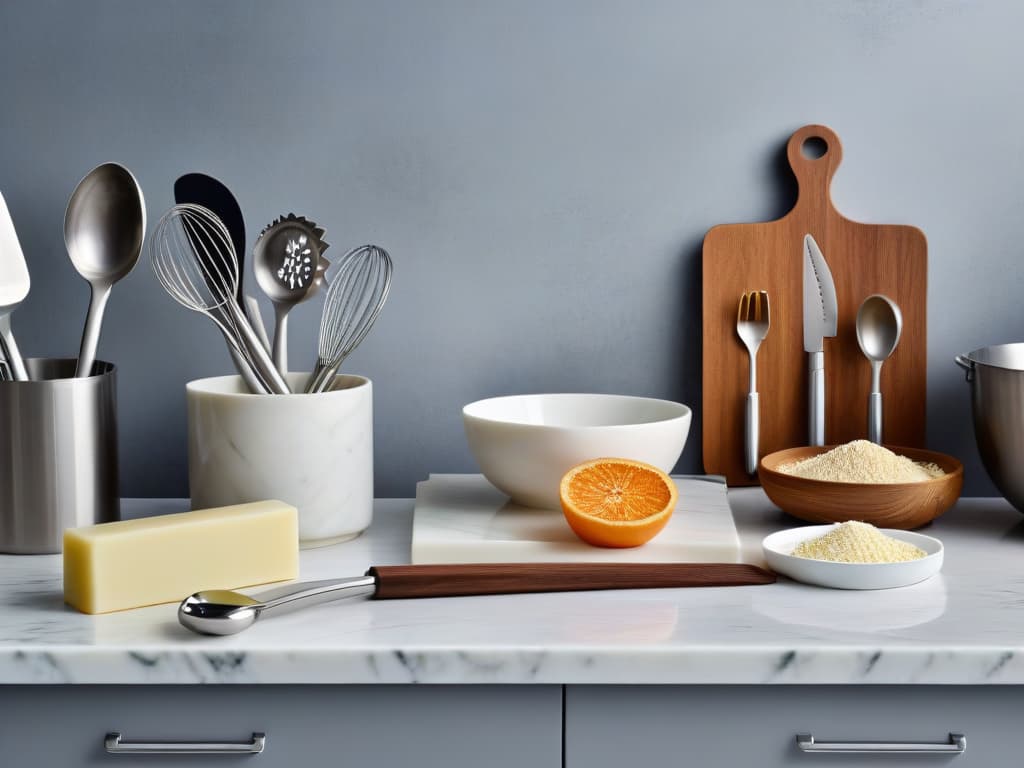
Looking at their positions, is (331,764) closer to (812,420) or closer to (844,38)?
(812,420)

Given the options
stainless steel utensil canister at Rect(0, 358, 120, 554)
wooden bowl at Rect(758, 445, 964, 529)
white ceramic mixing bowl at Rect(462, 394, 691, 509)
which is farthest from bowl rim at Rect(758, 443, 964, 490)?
stainless steel utensil canister at Rect(0, 358, 120, 554)

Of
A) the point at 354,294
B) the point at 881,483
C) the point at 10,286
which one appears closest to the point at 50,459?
the point at 10,286

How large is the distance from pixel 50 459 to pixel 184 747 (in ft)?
1.17

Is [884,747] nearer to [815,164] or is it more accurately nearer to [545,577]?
[545,577]

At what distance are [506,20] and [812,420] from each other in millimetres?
605

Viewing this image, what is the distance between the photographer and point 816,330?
1269 mm

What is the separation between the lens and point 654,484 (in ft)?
3.32

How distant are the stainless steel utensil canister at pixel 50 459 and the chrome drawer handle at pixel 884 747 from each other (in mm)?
697

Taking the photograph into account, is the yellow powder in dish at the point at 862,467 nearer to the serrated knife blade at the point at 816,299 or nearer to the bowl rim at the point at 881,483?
the bowl rim at the point at 881,483

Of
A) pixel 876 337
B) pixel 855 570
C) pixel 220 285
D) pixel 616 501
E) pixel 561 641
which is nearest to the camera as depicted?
pixel 561 641

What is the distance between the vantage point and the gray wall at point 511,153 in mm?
1270

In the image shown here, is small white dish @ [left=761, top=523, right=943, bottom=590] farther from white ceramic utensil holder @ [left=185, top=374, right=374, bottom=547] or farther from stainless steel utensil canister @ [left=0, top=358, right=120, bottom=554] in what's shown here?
stainless steel utensil canister @ [left=0, top=358, right=120, bottom=554]

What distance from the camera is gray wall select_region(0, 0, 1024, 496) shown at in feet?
4.17

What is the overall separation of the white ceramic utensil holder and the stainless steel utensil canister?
9cm
